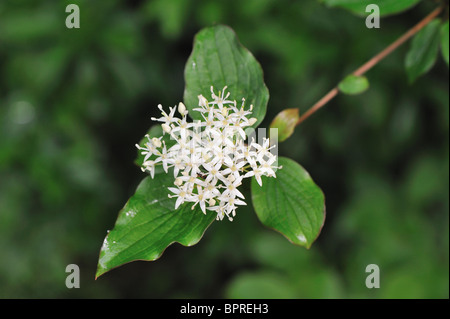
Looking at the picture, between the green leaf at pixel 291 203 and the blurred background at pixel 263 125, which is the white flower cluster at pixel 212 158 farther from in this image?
the blurred background at pixel 263 125

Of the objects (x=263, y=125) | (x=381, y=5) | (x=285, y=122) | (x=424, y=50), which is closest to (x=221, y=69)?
(x=285, y=122)

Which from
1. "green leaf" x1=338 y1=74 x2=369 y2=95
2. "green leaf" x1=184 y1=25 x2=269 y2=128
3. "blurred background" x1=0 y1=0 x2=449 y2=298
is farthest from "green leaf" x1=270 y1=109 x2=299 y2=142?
"blurred background" x1=0 y1=0 x2=449 y2=298

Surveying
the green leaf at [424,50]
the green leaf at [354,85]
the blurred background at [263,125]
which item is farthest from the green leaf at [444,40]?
the blurred background at [263,125]

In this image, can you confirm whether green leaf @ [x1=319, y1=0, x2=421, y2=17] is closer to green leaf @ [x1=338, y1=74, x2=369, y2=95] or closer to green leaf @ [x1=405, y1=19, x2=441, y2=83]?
green leaf @ [x1=405, y1=19, x2=441, y2=83]

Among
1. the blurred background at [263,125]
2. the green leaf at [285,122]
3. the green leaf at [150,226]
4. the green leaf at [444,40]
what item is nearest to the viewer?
the green leaf at [150,226]

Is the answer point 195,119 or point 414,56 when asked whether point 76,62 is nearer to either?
point 195,119

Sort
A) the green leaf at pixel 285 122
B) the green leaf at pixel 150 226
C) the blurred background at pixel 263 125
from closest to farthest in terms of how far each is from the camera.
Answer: the green leaf at pixel 150 226
the green leaf at pixel 285 122
the blurred background at pixel 263 125

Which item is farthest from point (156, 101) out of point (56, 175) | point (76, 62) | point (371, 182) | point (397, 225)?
point (397, 225)
